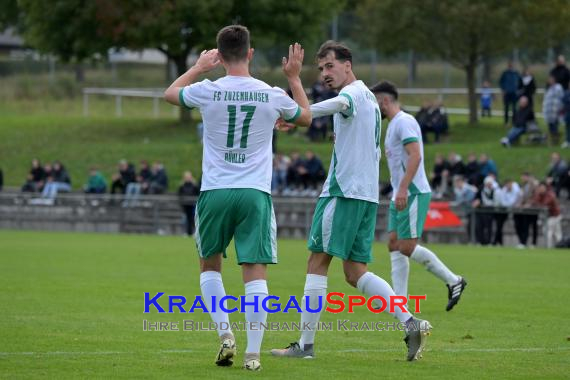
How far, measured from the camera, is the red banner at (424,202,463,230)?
28.2 metres

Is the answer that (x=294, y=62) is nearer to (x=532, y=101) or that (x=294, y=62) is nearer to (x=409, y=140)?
(x=409, y=140)

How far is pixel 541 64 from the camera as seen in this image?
43.2 m

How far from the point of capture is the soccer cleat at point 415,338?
348 inches

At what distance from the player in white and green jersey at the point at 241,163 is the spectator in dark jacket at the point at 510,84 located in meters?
28.9

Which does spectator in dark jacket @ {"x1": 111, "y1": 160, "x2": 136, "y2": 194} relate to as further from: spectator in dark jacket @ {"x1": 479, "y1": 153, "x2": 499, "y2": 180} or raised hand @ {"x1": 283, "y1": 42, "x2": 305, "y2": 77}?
raised hand @ {"x1": 283, "y1": 42, "x2": 305, "y2": 77}

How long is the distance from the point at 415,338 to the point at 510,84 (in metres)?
29.5

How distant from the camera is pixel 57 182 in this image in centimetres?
3662

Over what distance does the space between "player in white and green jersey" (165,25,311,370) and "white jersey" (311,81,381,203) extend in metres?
0.84

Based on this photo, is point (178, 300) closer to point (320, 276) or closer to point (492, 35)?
point (320, 276)

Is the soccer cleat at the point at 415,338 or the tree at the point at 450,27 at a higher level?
the tree at the point at 450,27

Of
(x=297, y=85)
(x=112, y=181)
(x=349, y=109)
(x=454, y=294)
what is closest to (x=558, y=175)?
A: (x=112, y=181)

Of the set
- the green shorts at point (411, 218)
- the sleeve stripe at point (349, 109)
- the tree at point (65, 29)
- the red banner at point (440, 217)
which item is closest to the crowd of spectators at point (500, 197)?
the red banner at point (440, 217)

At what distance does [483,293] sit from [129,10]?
103 ft

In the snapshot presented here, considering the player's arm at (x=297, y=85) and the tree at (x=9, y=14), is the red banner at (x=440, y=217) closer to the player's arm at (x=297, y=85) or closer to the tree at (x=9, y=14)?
the player's arm at (x=297, y=85)
